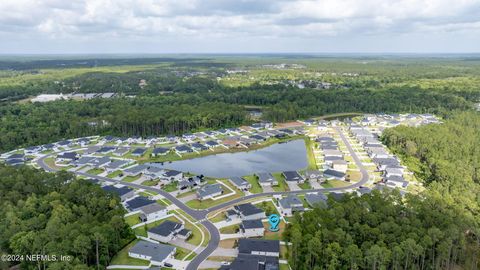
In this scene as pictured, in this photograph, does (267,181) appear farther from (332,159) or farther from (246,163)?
(332,159)

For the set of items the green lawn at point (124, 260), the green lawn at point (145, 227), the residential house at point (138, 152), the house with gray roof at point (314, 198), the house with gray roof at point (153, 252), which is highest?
the residential house at point (138, 152)

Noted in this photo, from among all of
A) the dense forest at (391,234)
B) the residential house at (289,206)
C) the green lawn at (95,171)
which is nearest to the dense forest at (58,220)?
the green lawn at (95,171)

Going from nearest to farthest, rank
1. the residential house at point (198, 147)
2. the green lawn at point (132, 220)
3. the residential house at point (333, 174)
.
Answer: the green lawn at point (132, 220)
the residential house at point (333, 174)
the residential house at point (198, 147)

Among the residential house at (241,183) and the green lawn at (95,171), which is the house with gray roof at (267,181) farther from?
the green lawn at (95,171)

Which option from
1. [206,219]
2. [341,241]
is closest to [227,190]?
[206,219]

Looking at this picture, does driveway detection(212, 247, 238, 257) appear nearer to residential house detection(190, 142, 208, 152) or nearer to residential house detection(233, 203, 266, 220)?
residential house detection(233, 203, 266, 220)

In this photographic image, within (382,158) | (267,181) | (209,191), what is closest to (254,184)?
(267,181)

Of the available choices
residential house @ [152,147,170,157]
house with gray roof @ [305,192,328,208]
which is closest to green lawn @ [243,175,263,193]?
house with gray roof @ [305,192,328,208]

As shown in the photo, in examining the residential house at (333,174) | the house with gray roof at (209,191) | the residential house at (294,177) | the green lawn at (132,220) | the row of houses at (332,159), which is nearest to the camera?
the green lawn at (132,220)
